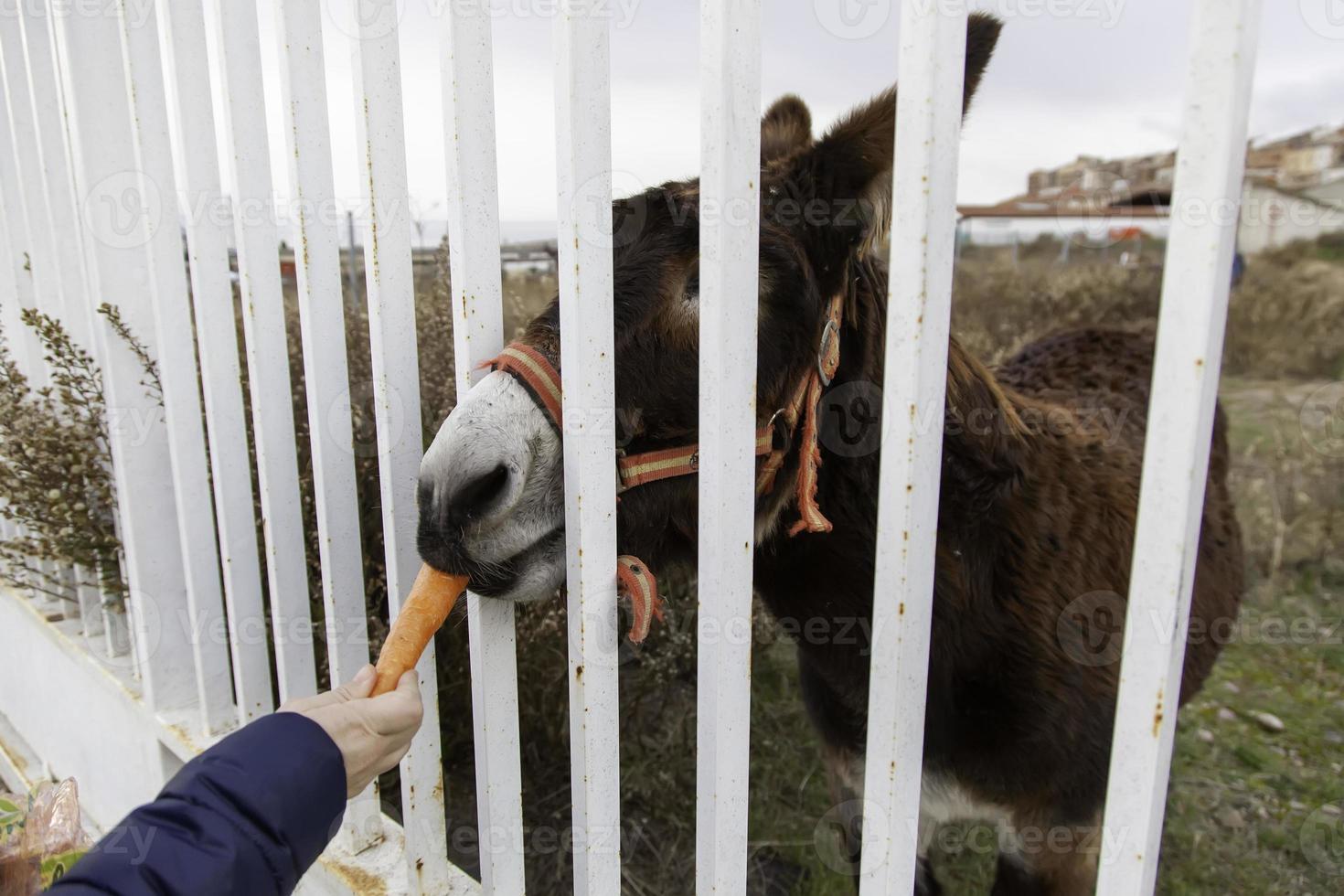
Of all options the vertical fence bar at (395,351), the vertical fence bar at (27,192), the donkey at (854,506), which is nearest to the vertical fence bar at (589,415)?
the donkey at (854,506)

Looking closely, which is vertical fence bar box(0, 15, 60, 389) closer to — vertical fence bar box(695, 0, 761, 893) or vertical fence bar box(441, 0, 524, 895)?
vertical fence bar box(441, 0, 524, 895)

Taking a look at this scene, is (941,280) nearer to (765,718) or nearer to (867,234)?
(867,234)

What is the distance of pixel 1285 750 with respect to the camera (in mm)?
3584

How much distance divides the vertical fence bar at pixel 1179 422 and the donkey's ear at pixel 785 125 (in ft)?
4.75

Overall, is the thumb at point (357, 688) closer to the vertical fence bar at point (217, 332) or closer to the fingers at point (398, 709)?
the fingers at point (398, 709)

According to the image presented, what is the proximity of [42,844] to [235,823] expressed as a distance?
888 mm

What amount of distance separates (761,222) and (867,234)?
234mm

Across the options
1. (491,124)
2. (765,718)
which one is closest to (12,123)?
(491,124)

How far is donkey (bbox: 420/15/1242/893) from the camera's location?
4.34 feet

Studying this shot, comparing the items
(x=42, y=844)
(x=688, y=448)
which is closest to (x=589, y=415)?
(x=688, y=448)

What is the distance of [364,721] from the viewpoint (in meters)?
1.24

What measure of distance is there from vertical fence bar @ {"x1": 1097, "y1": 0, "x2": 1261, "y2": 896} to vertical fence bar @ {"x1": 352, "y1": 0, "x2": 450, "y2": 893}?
1.24m

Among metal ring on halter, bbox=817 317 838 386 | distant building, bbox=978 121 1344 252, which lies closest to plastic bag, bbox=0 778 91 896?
metal ring on halter, bbox=817 317 838 386

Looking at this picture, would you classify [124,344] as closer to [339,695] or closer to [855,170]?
[339,695]
